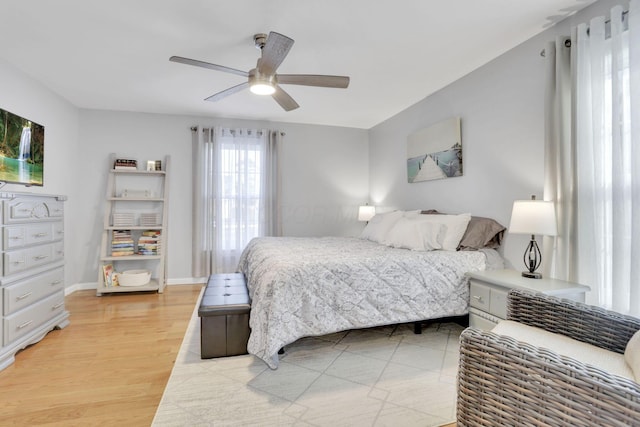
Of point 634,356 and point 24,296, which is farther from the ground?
point 634,356

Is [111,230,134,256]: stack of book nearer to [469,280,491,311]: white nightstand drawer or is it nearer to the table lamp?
[469,280,491,311]: white nightstand drawer

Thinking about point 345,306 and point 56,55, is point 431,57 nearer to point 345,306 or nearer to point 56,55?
point 345,306

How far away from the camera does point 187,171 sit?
459 cm

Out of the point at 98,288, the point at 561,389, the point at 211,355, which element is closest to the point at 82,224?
the point at 98,288

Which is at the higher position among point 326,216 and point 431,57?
point 431,57

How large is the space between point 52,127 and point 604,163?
17.2ft

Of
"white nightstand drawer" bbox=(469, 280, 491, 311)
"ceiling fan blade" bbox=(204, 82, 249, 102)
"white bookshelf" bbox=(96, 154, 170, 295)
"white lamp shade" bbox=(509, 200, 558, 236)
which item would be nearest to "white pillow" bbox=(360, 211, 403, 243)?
"white nightstand drawer" bbox=(469, 280, 491, 311)

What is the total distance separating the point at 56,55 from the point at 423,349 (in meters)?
4.04

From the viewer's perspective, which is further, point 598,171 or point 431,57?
point 431,57

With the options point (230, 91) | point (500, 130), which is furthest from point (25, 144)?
point (500, 130)

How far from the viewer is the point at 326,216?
522 centimetres

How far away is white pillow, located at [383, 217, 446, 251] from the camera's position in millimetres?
2920

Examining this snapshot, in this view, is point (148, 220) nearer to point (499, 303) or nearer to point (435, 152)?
point (435, 152)

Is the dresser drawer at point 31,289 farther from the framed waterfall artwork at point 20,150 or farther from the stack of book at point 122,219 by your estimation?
the stack of book at point 122,219
